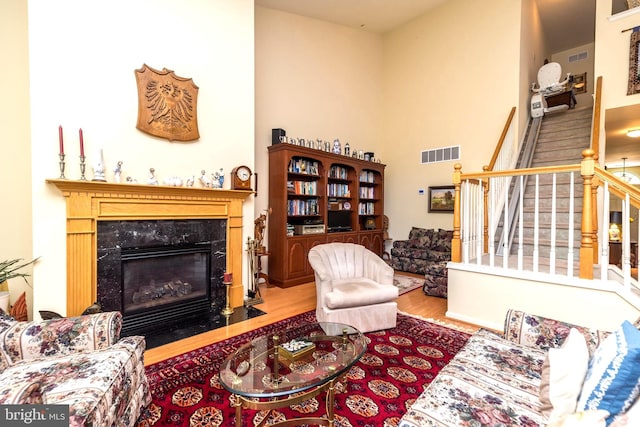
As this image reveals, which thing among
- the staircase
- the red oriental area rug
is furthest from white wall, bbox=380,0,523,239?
the red oriental area rug

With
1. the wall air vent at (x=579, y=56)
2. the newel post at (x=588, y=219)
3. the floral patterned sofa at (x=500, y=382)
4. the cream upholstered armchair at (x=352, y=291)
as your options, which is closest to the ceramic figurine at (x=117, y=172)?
the cream upholstered armchair at (x=352, y=291)

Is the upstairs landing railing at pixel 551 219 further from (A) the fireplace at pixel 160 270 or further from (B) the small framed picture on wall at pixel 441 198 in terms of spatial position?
(A) the fireplace at pixel 160 270

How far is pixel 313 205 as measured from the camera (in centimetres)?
504

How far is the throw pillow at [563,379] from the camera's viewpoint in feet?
3.28

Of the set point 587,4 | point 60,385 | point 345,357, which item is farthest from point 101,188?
point 587,4

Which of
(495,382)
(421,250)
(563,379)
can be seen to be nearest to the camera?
(563,379)

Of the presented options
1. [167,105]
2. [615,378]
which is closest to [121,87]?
[167,105]

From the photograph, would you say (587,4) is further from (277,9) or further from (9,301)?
(9,301)

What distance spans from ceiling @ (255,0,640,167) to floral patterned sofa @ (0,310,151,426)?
5065 millimetres

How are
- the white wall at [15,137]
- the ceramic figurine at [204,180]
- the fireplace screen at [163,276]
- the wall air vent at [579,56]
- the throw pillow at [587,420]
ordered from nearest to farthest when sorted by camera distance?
the throw pillow at [587,420], the white wall at [15,137], the fireplace screen at [163,276], the ceramic figurine at [204,180], the wall air vent at [579,56]

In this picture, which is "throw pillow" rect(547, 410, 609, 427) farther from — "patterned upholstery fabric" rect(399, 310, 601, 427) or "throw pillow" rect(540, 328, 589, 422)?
"patterned upholstery fabric" rect(399, 310, 601, 427)

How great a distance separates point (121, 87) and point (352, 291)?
2.95m

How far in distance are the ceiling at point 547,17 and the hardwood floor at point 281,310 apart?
3945mm

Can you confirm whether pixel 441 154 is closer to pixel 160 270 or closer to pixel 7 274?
pixel 160 270
